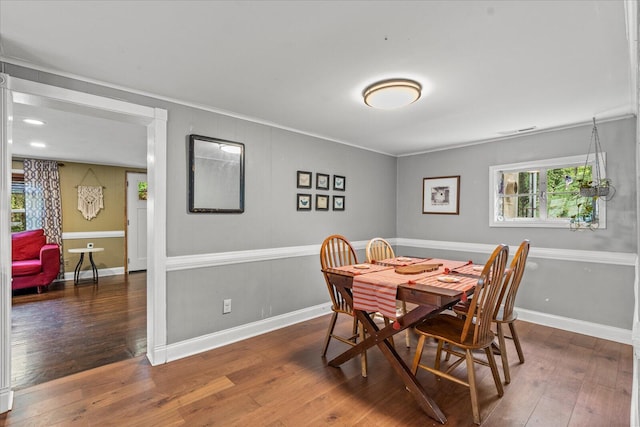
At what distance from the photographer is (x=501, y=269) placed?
1919mm

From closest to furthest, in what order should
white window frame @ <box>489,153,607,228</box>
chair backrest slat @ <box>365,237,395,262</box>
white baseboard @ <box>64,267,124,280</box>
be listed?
white window frame @ <box>489,153,607,228</box> < chair backrest slat @ <box>365,237,395,262</box> < white baseboard @ <box>64,267,124,280</box>

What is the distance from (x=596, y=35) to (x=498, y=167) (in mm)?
2426

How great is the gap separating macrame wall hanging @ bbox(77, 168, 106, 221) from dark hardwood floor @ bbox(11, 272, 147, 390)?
A: 5.01 feet

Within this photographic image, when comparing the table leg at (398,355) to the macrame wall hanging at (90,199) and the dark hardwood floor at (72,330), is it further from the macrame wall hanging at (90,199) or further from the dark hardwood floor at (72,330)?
the macrame wall hanging at (90,199)

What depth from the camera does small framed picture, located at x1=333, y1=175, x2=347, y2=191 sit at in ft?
13.4

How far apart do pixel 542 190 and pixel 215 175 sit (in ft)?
12.0

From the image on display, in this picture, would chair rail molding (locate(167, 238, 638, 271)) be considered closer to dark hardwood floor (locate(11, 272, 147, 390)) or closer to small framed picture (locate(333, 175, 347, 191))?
small framed picture (locate(333, 175, 347, 191))

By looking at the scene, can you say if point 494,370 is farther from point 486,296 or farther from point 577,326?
point 577,326

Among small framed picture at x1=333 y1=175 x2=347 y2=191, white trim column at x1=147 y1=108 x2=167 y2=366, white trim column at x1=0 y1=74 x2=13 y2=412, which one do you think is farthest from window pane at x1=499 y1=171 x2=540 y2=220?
white trim column at x1=0 y1=74 x2=13 y2=412

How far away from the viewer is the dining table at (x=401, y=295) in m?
1.93

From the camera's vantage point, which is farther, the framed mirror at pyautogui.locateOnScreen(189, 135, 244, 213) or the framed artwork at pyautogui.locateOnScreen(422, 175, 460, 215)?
the framed artwork at pyautogui.locateOnScreen(422, 175, 460, 215)

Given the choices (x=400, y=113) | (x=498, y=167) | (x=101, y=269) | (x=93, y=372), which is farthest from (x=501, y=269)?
(x=101, y=269)

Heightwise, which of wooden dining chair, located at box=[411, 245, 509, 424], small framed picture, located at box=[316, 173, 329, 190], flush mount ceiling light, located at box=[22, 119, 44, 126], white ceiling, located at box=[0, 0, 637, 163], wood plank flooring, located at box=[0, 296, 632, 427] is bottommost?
wood plank flooring, located at box=[0, 296, 632, 427]

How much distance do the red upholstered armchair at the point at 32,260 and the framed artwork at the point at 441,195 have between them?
5837 mm
